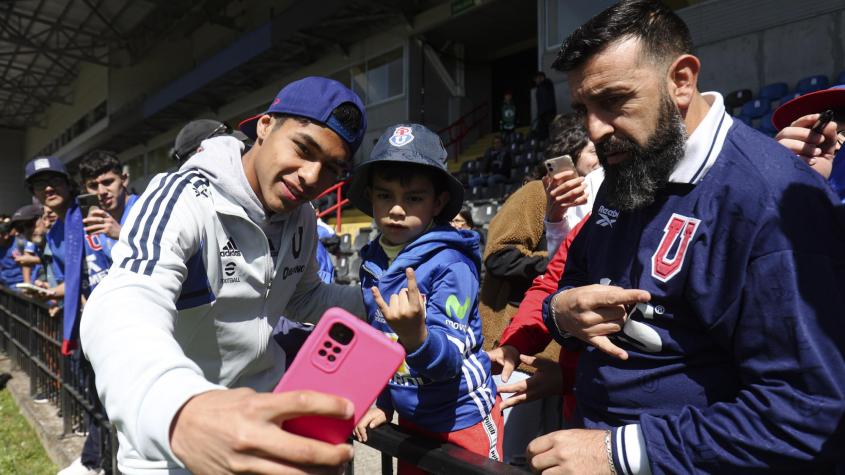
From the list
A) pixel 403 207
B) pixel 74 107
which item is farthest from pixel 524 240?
pixel 74 107

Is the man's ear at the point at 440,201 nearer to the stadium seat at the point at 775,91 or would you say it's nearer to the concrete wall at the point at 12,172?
the stadium seat at the point at 775,91

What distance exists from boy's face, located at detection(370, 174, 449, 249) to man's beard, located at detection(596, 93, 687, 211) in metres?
0.72

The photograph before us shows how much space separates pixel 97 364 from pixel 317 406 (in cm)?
43

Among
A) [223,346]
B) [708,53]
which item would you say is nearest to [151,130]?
[708,53]

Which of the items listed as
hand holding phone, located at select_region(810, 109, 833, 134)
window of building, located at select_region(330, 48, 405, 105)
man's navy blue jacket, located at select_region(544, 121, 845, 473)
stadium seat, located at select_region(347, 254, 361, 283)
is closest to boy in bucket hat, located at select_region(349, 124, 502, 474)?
man's navy blue jacket, located at select_region(544, 121, 845, 473)

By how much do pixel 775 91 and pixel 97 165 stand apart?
9090 mm

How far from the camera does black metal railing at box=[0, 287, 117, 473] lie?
3.22 m

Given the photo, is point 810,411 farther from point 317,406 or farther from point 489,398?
point 489,398

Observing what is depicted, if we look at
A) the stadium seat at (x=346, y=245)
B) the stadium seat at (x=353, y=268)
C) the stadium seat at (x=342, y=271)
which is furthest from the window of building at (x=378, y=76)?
the stadium seat at (x=353, y=268)

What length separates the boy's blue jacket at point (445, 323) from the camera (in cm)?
155

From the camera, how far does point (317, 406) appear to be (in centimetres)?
64

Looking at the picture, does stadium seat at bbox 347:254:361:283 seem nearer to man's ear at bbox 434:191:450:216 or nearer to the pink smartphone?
man's ear at bbox 434:191:450:216

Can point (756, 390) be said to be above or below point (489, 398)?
above

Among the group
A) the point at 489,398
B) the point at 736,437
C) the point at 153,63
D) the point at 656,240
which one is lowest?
the point at 489,398
